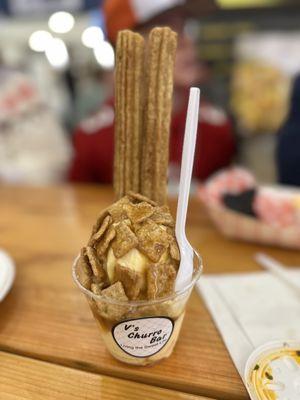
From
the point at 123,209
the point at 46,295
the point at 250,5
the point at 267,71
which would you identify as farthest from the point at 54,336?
the point at 250,5

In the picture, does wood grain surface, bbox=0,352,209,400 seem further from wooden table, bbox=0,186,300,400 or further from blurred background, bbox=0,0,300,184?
blurred background, bbox=0,0,300,184

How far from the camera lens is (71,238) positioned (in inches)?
33.6

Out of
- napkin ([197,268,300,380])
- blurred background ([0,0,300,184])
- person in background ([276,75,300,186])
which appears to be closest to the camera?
napkin ([197,268,300,380])

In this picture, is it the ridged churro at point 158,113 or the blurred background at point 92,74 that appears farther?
the blurred background at point 92,74

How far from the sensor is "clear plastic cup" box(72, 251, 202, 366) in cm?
43

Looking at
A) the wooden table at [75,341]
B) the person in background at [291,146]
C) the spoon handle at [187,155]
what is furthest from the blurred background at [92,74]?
the spoon handle at [187,155]

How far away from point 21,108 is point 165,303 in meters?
1.45

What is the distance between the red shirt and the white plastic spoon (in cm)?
98

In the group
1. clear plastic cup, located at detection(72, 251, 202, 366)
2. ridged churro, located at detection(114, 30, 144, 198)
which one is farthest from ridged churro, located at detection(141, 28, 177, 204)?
clear plastic cup, located at detection(72, 251, 202, 366)

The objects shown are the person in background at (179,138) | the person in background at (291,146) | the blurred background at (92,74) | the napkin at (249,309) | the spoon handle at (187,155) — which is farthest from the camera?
the blurred background at (92,74)

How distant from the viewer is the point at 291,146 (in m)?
1.00

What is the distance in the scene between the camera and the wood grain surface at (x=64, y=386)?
1.45 feet

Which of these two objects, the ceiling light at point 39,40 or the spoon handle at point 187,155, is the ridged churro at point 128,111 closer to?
the spoon handle at point 187,155

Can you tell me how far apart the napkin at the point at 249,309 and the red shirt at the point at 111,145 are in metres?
0.80
